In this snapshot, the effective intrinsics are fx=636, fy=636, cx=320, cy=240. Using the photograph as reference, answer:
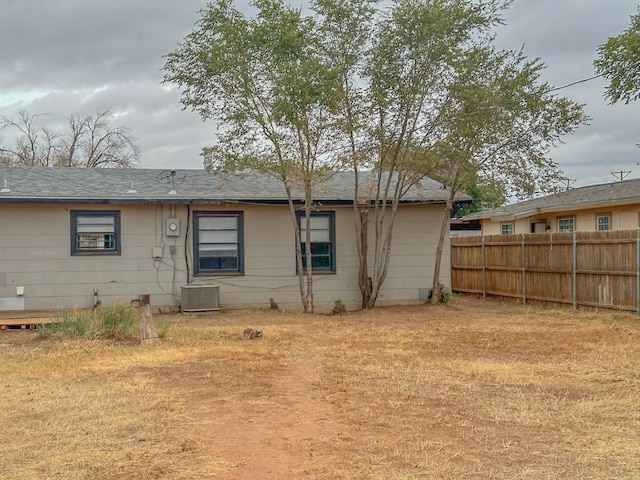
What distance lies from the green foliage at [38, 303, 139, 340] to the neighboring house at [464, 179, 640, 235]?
1259cm

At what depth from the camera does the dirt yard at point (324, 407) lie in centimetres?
424

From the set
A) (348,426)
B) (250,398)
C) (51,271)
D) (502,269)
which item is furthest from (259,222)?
(348,426)

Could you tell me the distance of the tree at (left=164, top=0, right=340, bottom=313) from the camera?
12247 mm

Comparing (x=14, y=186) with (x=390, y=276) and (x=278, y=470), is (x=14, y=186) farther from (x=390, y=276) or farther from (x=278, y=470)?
(x=278, y=470)

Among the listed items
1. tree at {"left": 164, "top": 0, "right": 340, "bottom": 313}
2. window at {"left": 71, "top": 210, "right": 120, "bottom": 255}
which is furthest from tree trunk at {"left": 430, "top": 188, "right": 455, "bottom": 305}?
window at {"left": 71, "top": 210, "right": 120, "bottom": 255}

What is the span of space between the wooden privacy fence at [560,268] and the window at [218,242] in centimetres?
709

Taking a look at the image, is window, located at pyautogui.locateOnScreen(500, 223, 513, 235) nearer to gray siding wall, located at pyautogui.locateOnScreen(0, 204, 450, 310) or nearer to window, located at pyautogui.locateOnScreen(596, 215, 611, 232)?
window, located at pyautogui.locateOnScreen(596, 215, 611, 232)

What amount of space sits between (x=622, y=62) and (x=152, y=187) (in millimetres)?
9704

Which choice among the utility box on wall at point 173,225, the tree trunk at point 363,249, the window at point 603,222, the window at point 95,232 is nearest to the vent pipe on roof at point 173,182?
the utility box on wall at point 173,225

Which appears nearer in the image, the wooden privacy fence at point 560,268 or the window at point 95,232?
the wooden privacy fence at point 560,268

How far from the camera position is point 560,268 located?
572 inches

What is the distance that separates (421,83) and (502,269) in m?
6.24

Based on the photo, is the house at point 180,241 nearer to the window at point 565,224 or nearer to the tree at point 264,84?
the tree at point 264,84

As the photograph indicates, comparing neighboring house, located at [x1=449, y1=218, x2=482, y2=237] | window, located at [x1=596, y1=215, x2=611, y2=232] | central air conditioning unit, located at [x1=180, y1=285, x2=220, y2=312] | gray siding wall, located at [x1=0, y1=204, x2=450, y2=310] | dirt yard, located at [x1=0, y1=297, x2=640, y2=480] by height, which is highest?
neighboring house, located at [x1=449, y1=218, x2=482, y2=237]
